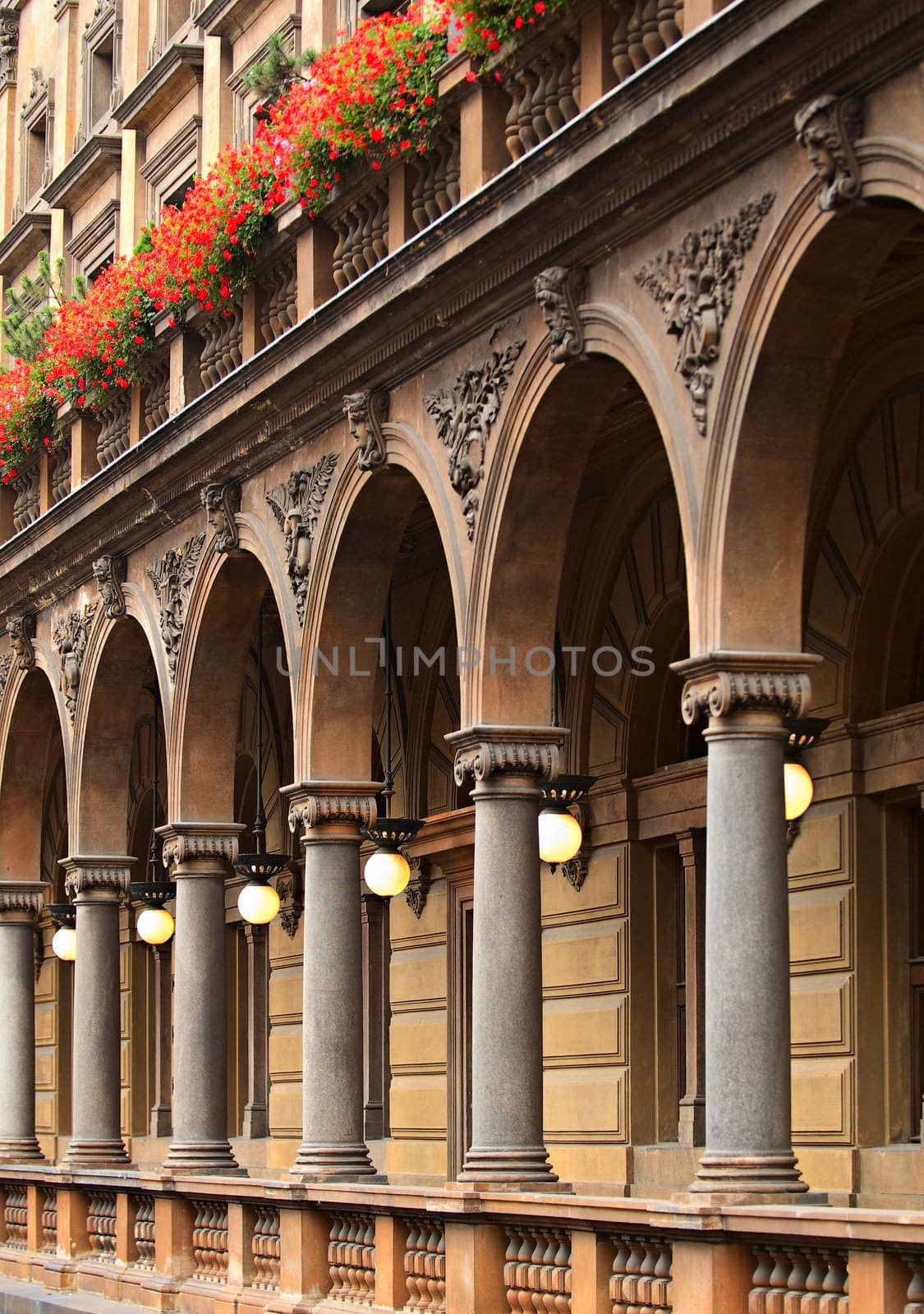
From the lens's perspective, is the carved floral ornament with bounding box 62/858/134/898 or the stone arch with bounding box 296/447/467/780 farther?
the carved floral ornament with bounding box 62/858/134/898

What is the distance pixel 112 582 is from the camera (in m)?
23.3

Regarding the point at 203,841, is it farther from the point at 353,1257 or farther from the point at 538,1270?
the point at 538,1270

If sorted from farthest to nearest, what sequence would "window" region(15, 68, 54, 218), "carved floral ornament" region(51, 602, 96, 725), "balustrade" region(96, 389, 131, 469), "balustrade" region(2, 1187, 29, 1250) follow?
"window" region(15, 68, 54, 218) → "balustrade" region(2, 1187, 29, 1250) → "carved floral ornament" region(51, 602, 96, 725) → "balustrade" region(96, 389, 131, 469)

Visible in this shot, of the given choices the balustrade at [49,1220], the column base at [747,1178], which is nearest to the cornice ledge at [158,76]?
the balustrade at [49,1220]

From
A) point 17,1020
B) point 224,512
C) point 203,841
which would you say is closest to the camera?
point 224,512

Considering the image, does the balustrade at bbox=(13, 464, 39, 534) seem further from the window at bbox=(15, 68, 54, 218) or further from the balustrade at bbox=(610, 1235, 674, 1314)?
the balustrade at bbox=(610, 1235, 674, 1314)

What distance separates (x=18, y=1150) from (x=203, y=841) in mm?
6643

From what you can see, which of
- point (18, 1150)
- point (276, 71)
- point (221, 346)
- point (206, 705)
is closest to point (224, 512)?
point (221, 346)

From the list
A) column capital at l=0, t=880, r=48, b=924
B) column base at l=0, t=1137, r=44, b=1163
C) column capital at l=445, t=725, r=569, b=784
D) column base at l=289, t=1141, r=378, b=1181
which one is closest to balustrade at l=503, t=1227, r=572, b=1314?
column capital at l=445, t=725, r=569, b=784

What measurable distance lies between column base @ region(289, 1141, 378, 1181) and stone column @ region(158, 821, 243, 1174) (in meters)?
2.69

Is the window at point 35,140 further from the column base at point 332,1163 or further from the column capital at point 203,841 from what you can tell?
the column base at point 332,1163

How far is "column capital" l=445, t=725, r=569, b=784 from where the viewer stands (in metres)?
16.0

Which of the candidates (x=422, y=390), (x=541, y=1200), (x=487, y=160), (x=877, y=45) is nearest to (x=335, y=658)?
(x=422, y=390)

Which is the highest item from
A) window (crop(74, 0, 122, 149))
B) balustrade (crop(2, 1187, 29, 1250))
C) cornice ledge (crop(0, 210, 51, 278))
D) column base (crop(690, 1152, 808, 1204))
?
window (crop(74, 0, 122, 149))
